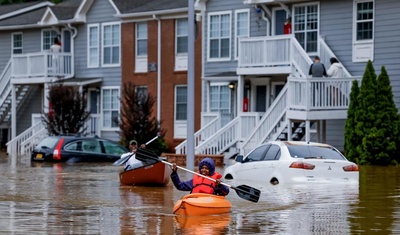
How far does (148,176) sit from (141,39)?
22.7 m

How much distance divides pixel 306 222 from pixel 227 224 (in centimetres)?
142

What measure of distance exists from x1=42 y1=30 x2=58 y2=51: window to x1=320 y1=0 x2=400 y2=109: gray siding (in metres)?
18.6

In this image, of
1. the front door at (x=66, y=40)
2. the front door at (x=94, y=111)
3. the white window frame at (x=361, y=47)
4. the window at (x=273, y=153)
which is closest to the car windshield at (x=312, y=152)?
the window at (x=273, y=153)

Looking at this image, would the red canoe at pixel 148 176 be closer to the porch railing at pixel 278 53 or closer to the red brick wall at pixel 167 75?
the porch railing at pixel 278 53

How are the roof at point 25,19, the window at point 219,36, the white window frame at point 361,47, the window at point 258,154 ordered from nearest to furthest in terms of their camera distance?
the window at point 258,154
the white window frame at point 361,47
the window at point 219,36
the roof at point 25,19

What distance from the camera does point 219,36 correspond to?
45469 millimetres

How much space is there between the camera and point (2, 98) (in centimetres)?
5562

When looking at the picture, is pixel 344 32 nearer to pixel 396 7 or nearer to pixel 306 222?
pixel 396 7

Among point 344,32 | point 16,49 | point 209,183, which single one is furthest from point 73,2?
point 209,183

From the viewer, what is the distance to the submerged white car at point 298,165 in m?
26.1

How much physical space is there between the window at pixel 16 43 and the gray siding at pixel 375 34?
21.4 meters

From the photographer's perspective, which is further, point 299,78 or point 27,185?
point 299,78

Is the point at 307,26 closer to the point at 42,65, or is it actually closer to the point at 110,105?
the point at 110,105

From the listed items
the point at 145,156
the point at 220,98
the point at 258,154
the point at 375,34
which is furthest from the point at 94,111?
the point at 145,156
